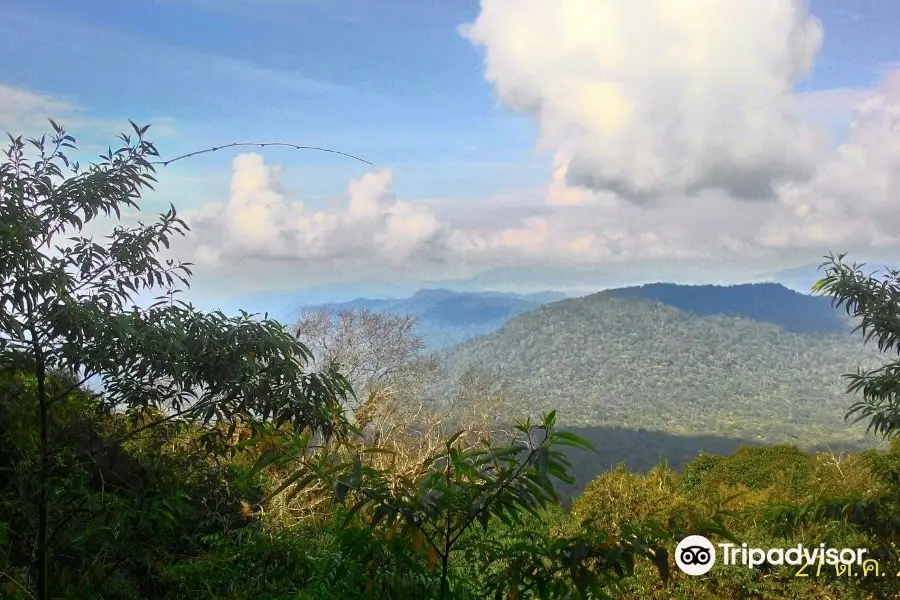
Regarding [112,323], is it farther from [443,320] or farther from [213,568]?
[443,320]

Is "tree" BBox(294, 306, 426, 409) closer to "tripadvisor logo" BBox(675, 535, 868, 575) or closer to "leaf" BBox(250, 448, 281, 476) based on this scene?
"tripadvisor logo" BBox(675, 535, 868, 575)

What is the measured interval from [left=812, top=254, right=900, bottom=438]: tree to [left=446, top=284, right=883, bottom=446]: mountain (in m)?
22.4

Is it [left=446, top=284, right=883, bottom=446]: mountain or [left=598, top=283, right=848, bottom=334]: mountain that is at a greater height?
[left=598, top=283, right=848, bottom=334]: mountain

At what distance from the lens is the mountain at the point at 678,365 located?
29328 millimetres

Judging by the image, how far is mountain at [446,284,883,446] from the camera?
29328 mm

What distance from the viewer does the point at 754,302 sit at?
2254 inches

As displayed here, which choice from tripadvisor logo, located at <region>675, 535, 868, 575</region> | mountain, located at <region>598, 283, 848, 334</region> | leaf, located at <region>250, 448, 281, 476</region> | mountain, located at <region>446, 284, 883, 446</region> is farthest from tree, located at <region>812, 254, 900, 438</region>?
mountain, located at <region>598, 283, 848, 334</region>

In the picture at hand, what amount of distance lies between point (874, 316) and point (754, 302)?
59232 mm

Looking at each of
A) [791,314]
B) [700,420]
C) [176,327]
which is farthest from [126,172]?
[791,314]

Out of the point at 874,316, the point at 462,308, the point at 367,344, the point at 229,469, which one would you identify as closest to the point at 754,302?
the point at 462,308

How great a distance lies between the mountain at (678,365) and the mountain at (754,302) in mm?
348

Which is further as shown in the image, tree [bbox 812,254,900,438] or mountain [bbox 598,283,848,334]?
mountain [bbox 598,283,848,334]

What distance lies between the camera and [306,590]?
2.21m

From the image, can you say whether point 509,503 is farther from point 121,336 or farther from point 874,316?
point 874,316
